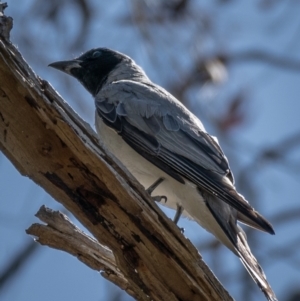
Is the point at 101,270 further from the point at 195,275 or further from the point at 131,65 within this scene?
the point at 131,65

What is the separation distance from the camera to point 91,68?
5793mm

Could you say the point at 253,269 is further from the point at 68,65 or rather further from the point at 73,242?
the point at 68,65

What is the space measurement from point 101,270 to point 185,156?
0.94 metres

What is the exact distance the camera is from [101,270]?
3.58 metres

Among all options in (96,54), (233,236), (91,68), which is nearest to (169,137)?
(233,236)

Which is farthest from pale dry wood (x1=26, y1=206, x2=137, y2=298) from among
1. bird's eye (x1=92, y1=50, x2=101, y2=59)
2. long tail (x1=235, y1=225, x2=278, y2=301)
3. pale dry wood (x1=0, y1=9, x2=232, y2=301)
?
bird's eye (x1=92, y1=50, x2=101, y2=59)

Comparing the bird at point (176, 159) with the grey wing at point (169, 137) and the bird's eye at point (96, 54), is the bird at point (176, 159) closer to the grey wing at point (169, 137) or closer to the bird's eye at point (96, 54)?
the grey wing at point (169, 137)

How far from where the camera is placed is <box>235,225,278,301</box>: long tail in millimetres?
3398

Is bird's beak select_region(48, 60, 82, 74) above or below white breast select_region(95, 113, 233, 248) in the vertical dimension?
above

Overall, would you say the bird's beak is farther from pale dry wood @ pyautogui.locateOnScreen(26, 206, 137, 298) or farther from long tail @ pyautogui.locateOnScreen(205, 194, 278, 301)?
pale dry wood @ pyautogui.locateOnScreen(26, 206, 137, 298)

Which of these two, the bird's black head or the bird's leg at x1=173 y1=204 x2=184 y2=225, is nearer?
the bird's leg at x1=173 y1=204 x2=184 y2=225

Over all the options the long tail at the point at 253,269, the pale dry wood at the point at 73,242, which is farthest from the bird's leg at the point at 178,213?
the pale dry wood at the point at 73,242

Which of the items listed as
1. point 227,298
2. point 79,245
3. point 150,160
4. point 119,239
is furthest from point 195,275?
point 150,160

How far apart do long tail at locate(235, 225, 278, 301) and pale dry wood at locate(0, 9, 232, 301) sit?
0.29m
